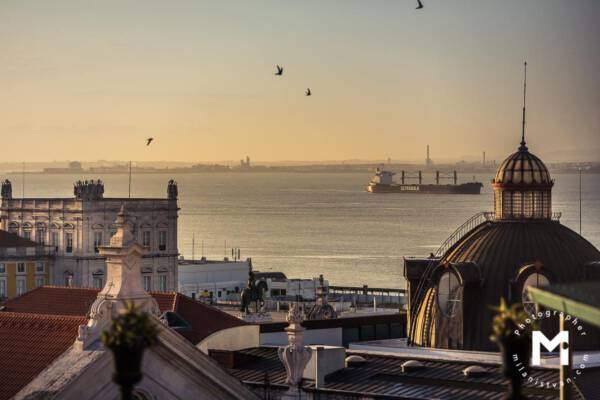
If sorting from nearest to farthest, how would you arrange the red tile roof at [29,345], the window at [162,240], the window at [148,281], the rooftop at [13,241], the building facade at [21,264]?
the red tile roof at [29,345]
the building facade at [21,264]
the rooftop at [13,241]
the window at [148,281]
the window at [162,240]

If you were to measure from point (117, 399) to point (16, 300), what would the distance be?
19187 millimetres

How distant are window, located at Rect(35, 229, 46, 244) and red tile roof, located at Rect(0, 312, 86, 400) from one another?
357 feet

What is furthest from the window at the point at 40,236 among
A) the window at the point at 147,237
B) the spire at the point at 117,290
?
the spire at the point at 117,290

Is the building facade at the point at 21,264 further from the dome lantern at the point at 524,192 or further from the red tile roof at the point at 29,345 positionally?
the red tile roof at the point at 29,345

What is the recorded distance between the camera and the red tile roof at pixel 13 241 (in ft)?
452

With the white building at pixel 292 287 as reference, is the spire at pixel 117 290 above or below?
above

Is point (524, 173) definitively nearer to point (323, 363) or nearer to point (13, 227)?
point (323, 363)

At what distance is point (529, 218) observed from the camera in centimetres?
5391

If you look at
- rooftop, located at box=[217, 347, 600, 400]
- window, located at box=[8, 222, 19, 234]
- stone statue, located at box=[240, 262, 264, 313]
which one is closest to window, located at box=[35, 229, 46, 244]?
window, located at box=[8, 222, 19, 234]

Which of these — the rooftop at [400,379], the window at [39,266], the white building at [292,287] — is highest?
the rooftop at [400,379]

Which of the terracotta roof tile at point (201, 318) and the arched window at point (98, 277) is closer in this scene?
the terracotta roof tile at point (201, 318)

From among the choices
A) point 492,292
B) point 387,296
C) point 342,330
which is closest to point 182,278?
point 387,296

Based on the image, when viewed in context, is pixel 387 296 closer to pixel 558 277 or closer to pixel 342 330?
pixel 342 330

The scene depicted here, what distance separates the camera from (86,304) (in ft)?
156
